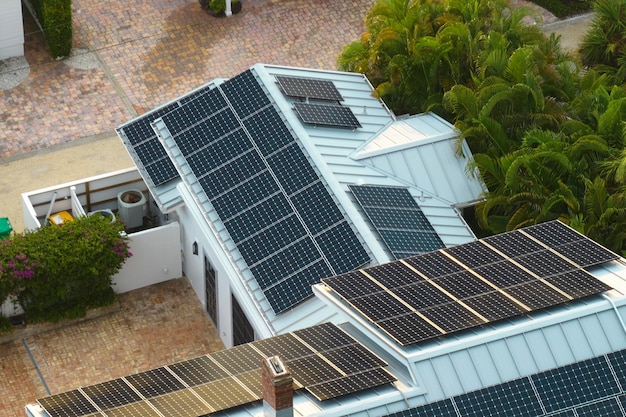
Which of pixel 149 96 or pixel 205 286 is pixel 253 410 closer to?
pixel 205 286

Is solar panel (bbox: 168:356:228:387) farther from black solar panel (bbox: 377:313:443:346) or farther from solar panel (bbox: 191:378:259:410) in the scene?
black solar panel (bbox: 377:313:443:346)

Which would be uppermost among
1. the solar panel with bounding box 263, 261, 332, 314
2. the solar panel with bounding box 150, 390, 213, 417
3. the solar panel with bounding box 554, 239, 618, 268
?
the solar panel with bounding box 554, 239, 618, 268

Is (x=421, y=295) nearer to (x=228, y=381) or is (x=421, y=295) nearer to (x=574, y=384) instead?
(x=574, y=384)

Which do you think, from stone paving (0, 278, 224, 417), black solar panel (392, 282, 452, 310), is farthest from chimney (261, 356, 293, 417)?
stone paving (0, 278, 224, 417)

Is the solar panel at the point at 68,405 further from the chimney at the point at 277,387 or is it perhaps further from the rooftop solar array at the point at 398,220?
the rooftop solar array at the point at 398,220

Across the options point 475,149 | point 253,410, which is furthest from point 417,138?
point 253,410

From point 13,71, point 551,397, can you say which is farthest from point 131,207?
point 551,397
